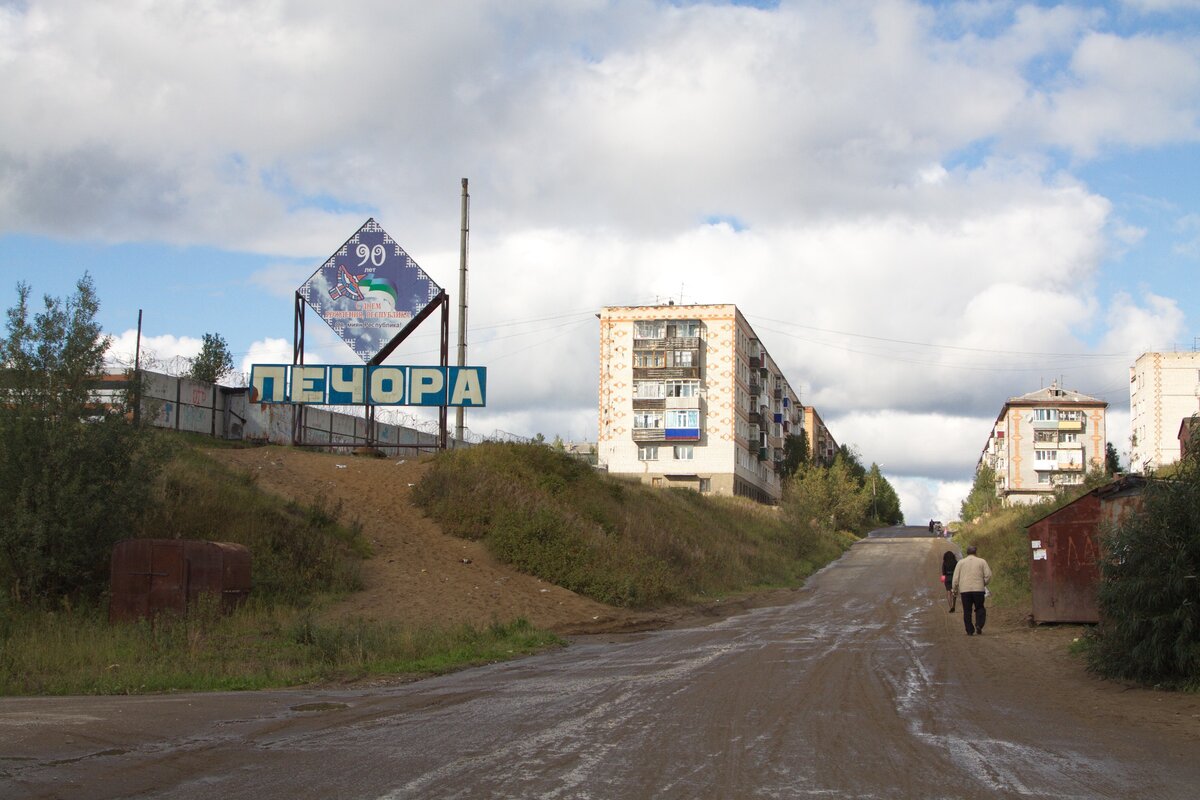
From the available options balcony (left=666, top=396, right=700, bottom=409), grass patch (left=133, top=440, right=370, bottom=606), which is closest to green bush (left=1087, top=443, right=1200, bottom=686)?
grass patch (left=133, top=440, right=370, bottom=606)

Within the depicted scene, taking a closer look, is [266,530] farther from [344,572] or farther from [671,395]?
[671,395]

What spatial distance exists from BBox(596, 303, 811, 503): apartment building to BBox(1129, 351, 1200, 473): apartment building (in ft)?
142

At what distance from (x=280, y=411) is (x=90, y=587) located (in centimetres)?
2101

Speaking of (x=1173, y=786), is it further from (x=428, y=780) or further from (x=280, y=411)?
(x=280, y=411)

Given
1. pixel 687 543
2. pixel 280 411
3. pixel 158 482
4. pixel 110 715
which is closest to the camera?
pixel 110 715

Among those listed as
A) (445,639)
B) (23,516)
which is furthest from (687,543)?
(23,516)

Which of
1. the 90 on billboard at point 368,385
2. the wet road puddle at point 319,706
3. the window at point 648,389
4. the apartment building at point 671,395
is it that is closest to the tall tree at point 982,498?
the apartment building at point 671,395

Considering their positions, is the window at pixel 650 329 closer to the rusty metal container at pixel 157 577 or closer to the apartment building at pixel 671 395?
the apartment building at pixel 671 395

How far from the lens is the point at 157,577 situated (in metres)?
19.4

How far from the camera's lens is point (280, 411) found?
135ft

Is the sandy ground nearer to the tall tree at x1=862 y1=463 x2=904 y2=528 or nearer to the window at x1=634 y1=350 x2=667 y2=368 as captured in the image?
the window at x1=634 y1=350 x2=667 y2=368

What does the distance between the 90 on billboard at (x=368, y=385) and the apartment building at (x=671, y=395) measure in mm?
49379

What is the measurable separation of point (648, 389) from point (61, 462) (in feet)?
223

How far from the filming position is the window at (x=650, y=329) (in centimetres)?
8694
